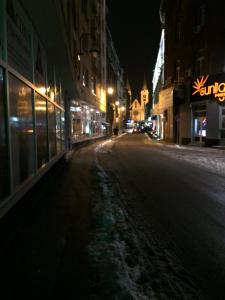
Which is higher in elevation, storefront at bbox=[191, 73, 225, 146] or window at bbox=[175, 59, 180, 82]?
window at bbox=[175, 59, 180, 82]

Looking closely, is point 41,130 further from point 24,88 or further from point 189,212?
point 189,212

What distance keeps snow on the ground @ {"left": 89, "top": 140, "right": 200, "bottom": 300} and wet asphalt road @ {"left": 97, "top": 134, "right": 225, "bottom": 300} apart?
0.22 meters

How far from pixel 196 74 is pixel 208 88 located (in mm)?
3942

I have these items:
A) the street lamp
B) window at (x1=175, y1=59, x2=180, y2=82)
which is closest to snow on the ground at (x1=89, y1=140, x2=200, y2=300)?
the street lamp

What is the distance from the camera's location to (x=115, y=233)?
15.7 feet

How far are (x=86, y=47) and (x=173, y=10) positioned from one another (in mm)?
10783

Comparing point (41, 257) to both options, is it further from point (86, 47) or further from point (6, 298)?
point (86, 47)

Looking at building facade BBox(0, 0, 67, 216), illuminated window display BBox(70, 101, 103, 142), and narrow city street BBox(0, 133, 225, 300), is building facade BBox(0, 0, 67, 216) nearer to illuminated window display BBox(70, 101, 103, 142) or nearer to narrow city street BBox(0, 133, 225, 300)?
narrow city street BBox(0, 133, 225, 300)

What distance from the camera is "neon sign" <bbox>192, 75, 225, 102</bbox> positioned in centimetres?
2182

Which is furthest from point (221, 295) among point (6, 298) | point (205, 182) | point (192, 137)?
point (192, 137)

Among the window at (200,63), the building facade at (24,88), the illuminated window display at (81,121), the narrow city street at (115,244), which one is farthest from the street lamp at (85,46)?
the narrow city street at (115,244)

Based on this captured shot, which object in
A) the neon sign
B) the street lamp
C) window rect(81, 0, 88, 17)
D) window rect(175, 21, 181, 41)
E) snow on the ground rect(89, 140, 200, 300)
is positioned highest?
window rect(81, 0, 88, 17)

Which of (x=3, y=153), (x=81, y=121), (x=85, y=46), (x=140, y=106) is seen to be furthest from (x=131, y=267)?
(x=140, y=106)

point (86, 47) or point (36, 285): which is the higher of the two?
point (86, 47)
